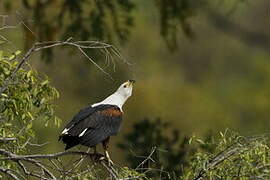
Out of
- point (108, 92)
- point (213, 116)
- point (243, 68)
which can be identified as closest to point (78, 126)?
point (108, 92)

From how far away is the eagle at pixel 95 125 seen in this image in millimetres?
7359

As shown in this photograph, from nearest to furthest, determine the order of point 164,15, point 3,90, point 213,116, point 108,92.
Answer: point 3,90 < point 164,15 < point 108,92 < point 213,116

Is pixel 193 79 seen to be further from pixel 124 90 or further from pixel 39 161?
pixel 39 161

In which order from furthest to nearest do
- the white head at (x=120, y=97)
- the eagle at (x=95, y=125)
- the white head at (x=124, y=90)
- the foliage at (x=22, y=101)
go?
the white head at (x=124, y=90)
the white head at (x=120, y=97)
the eagle at (x=95, y=125)
the foliage at (x=22, y=101)

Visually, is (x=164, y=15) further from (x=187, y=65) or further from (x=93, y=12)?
(x=187, y=65)

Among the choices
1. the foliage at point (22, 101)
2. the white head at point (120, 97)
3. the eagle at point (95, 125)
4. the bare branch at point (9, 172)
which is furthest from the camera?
the white head at point (120, 97)

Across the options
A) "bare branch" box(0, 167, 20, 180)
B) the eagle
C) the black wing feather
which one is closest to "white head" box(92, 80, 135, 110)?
the eagle

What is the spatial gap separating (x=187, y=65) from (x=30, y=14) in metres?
25.5

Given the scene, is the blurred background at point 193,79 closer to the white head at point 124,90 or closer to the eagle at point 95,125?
the white head at point 124,90

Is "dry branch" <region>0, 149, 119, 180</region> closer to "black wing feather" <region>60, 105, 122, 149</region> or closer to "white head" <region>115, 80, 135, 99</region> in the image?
"black wing feather" <region>60, 105, 122, 149</region>

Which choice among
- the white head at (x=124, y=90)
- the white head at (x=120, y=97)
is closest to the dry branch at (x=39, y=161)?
the white head at (x=120, y=97)

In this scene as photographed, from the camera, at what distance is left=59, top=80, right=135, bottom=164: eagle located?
7359 mm

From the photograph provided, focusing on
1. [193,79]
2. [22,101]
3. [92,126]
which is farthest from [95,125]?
[193,79]

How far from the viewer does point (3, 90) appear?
6.52 meters
